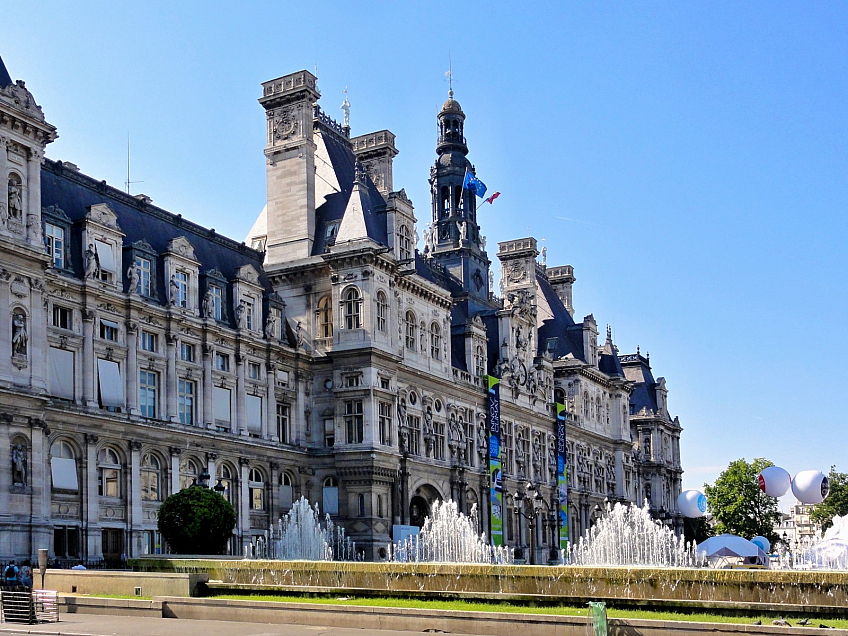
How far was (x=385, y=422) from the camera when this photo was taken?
205 ft

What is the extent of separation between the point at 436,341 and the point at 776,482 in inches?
1082

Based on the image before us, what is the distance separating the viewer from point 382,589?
3103cm

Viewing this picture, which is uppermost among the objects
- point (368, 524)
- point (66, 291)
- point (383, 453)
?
point (66, 291)

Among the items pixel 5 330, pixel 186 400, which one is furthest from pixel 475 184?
pixel 5 330

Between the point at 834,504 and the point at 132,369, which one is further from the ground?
the point at 132,369

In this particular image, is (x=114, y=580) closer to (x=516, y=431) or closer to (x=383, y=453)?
(x=383, y=453)

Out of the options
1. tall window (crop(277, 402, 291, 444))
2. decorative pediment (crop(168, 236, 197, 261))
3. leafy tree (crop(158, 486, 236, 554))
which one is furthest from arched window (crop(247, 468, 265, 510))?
leafy tree (crop(158, 486, 236, 554))

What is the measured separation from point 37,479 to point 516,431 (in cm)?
4491

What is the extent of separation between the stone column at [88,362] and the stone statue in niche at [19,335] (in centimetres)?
462

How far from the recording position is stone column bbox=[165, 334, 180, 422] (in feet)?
171

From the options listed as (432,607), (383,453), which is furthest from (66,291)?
(432,607)

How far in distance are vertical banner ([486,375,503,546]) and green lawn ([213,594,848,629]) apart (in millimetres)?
43705

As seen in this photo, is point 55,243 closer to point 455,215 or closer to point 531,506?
point 531,506

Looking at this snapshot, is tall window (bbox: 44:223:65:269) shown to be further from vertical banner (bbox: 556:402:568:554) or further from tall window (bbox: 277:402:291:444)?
vertical banner (bbox: 556:402:568:554)
